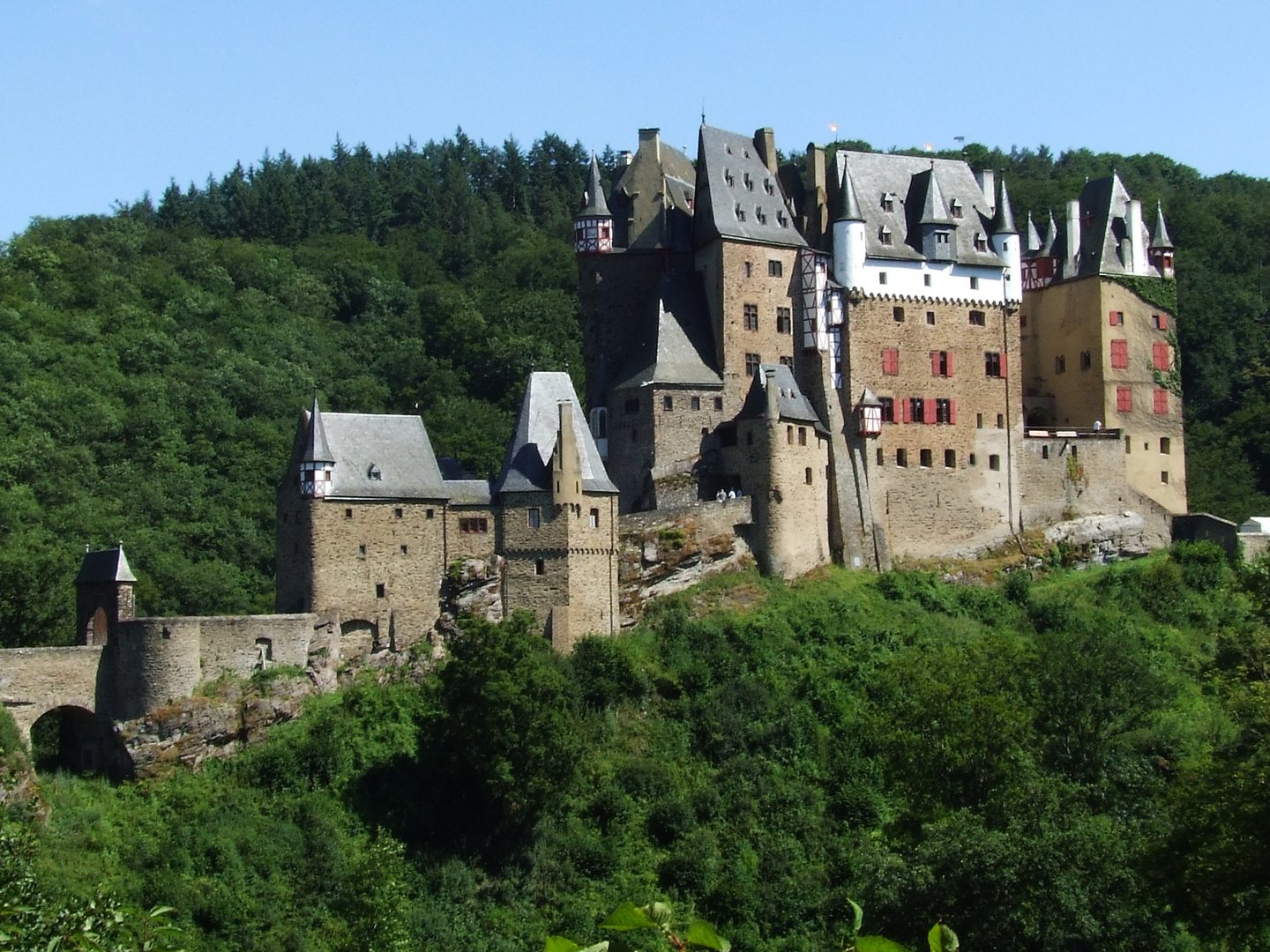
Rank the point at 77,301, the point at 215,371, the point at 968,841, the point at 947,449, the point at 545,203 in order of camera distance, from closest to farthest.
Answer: the point at 968,841, the point at 947,449, the point at 215,371, the point at 77,301, the point at 545,203

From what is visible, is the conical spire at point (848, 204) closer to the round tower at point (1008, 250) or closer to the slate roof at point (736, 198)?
the slate roof at point (736, 198)

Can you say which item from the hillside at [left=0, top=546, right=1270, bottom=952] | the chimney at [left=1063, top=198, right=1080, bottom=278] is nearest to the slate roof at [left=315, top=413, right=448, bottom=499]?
the hillside at [left=0, top=546, right=1270, bottom=952]

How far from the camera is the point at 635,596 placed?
174 feet

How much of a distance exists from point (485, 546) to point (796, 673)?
8.97 metres

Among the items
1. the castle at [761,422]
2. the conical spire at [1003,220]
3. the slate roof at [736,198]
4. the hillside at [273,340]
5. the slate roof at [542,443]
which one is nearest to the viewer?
the castle at [761,422]

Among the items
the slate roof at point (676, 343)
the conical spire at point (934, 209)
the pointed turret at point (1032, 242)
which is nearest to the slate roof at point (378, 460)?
the slate roof at point (676, 343)

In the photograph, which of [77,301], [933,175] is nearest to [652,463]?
[933,175]

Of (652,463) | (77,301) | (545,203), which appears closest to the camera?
(652,463)

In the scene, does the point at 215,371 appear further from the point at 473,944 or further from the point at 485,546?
the point at 473,944

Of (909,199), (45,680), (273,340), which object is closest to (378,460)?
(45,680)

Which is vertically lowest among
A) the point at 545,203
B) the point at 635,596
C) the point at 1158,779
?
the point at 1158,779

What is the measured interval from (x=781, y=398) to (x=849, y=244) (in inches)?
259

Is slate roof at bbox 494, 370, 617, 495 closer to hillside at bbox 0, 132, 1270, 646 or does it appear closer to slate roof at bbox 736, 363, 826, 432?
slate roof at bbox 736, 363, 826, 432

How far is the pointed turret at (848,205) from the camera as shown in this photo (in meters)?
59.0
